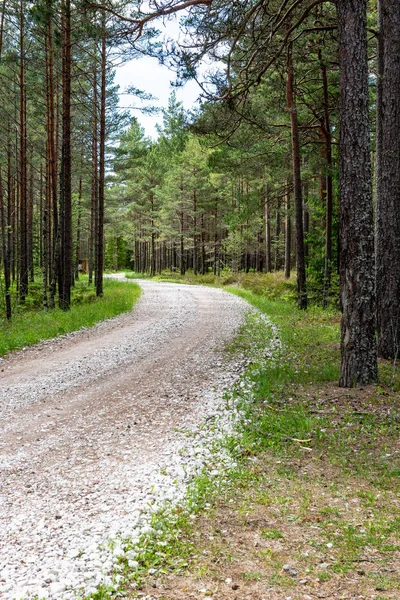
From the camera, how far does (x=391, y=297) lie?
8055mm

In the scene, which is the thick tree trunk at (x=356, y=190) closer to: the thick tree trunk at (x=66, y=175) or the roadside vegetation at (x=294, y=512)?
the roadside vegetation at (x=294, y=512)

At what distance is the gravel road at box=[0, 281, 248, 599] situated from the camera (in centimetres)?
328

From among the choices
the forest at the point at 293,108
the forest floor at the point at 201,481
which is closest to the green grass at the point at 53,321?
the forest at the point at 293,108

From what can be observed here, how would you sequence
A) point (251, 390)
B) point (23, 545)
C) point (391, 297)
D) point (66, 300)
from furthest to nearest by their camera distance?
point (66, 300)
point (391, 297)
point (251, 390)
point (23, 545)

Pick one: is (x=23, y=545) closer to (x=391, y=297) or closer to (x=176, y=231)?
(x=391, y=297)

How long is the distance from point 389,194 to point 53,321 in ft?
32.4

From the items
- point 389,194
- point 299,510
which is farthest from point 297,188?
point 299,510

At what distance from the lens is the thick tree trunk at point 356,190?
6.22 metres

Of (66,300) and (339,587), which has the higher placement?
(66,300)

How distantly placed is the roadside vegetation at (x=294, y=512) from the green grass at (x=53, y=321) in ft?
21.2

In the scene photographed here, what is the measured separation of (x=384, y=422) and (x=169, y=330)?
7.98 m

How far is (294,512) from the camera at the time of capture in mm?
3832

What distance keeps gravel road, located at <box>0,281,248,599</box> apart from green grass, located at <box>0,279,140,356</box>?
51cm

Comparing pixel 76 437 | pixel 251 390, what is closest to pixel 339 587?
pixel 76 437
